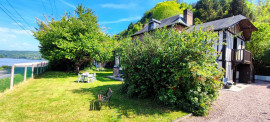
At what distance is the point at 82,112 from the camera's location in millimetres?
4270

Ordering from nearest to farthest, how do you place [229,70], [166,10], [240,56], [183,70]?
[183,70], [240,56], [229,70], [166,10]

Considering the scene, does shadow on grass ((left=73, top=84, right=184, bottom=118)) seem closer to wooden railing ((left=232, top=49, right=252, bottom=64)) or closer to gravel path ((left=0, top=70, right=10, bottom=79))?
gravel path ((left=0, top=70, right=10, bottom=79))

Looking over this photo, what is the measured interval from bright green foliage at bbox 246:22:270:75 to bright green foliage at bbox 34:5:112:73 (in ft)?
61.5

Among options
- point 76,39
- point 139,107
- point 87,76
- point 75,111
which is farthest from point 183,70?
point 76,39

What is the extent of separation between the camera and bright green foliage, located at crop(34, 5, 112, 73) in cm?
1184

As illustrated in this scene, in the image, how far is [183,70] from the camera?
4.26m

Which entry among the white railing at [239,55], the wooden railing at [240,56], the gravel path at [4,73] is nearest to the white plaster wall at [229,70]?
the wooden railing at [240,56]

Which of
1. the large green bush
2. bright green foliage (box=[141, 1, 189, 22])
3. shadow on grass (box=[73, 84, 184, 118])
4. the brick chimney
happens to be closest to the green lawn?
shadow on grass (box=[73, 84, 184, 118])

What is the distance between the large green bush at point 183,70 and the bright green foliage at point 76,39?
8.60 metres

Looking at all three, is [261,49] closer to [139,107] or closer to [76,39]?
[139,107]

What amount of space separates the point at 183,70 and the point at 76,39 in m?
11.6

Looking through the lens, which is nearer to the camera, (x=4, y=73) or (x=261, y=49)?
(x=4, y=73)

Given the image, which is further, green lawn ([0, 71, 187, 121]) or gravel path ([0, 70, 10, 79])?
gravel path ([0, 70, 10, 79])

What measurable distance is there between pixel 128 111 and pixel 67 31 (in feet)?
38.2
